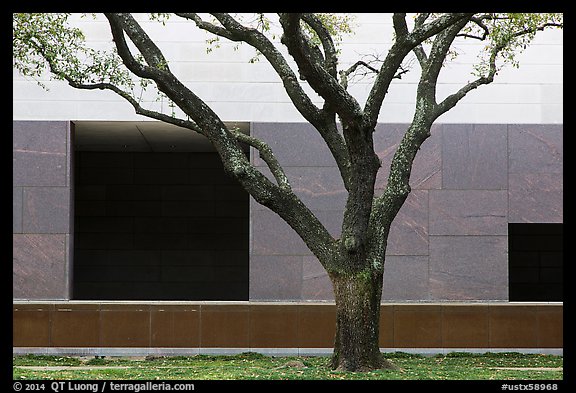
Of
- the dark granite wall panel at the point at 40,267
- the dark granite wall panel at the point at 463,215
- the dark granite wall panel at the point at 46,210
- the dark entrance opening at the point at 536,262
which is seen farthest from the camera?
the dark entrance opening at the point at 536,262

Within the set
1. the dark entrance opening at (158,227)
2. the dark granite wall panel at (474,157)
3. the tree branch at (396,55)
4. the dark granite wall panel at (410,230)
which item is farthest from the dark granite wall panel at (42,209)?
the dark granite wall panel at (474,157)

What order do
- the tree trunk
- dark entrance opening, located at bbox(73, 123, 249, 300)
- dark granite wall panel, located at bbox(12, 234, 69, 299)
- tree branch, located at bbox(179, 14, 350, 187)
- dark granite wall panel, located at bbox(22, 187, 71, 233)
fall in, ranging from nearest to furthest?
the tree trunk → tree branch, located at bbox(179, 14, 350, 187) → dark granite wall panel, located at bbox(12, 234, 69, 299) → dark granite wall panel, located at bbox(22, 187, 71, 233) → dark entrance opening, located at bbox(73, 123, 249, 300)

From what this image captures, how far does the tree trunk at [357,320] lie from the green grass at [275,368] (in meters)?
0.24

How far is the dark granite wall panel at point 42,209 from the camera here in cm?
1712

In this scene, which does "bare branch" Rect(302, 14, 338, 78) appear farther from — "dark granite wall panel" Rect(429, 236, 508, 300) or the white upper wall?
"dark granite wall panel" Rect(429, 236, 508, 300)

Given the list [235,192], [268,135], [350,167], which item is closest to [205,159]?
[235,192]

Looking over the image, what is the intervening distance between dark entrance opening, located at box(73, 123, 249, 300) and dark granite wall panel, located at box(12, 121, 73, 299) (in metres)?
5.36

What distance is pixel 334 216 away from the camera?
17.4 metres

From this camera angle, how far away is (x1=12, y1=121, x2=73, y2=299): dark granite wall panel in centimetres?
1712

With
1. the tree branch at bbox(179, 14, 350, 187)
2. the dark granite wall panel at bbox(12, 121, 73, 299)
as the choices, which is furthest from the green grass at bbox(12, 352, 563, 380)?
the tree branch at bbox(179, 14, 350, 187)

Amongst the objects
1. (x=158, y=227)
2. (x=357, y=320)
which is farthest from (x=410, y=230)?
(x=158, y=227)

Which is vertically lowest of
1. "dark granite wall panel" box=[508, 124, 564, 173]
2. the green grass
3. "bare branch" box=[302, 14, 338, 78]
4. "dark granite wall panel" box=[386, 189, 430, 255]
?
the green grass

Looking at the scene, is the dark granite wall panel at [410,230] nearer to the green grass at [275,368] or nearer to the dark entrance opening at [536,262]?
the green grass at [275,368]

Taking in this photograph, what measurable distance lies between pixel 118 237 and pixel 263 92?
7.55 metres
